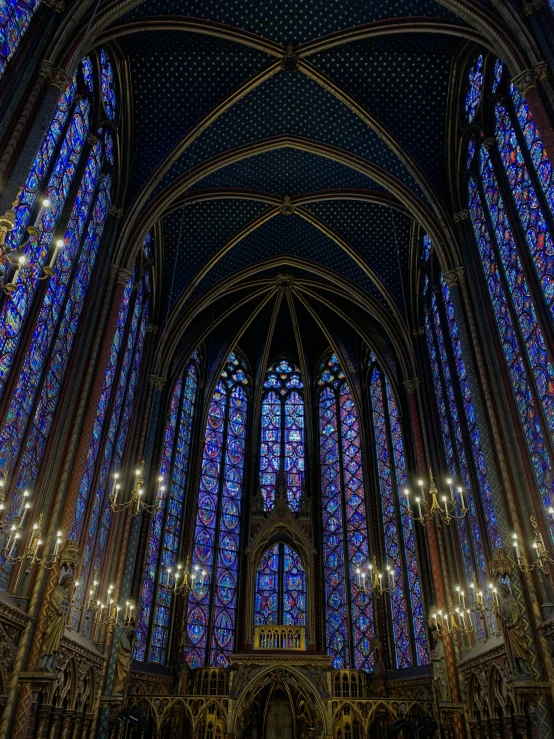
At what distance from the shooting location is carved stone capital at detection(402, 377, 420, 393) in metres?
20.7

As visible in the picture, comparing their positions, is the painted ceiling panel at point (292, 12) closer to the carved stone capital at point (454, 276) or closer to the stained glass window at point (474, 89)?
the stained glass window at point (474, 89)

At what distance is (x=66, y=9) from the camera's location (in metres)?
12.0

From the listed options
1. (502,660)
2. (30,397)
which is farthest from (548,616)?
(30,397)

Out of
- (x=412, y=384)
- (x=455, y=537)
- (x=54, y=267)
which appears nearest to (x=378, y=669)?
(x=455, y=537)

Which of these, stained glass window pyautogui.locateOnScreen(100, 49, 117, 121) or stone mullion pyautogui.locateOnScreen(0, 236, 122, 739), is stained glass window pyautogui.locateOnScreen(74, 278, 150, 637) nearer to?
stone mullion pyautogui.locateOnScreen(0, 236, 122, 739)

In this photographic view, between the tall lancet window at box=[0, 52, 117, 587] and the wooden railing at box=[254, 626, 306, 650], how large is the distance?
9.54 m

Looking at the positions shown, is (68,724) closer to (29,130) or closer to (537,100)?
(29,130)

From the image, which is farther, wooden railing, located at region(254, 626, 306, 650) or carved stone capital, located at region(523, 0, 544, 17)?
wooden railing, located at region(254, 626, 306, 650)

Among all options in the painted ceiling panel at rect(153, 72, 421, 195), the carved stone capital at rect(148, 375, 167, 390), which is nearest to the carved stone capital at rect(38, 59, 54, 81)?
the painted ceiling panel at rect(153, 72, 421, 195)

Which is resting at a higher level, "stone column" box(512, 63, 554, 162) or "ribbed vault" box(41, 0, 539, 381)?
"ribbed vault" box(41, 0, 539, 381)

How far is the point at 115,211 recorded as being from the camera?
17000mm

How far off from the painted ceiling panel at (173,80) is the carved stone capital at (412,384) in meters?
11.0

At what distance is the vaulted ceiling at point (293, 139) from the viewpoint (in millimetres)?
15539

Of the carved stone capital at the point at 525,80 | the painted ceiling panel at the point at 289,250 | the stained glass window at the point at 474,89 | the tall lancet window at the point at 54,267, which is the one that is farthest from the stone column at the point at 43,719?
the stained glass window at the point at 474,89
